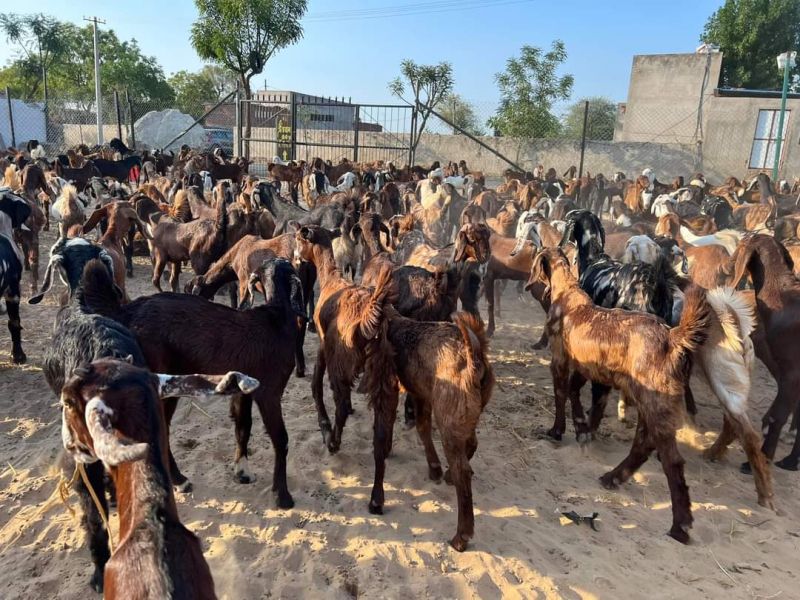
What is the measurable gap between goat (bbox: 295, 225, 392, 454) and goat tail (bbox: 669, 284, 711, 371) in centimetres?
200

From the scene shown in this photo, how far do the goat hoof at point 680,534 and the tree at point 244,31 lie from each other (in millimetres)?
29250

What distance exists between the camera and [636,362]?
3.96 meters

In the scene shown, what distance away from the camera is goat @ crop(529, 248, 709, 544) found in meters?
3.75

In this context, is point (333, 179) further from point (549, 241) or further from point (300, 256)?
point (300, 256)

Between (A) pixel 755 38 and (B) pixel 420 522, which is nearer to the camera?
(B) pixel 420 522

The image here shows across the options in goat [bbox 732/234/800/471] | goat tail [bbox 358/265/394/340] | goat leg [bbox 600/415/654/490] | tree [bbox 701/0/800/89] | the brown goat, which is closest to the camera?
goat tail [bbox 358/265/394/340]

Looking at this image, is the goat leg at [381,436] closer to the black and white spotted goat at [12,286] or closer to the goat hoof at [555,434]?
the goat hoof at [555,434]

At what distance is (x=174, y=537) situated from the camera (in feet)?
5.45

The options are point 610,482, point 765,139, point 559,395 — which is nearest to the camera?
point 610,482

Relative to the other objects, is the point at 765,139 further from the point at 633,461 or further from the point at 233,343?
the point at 233,343

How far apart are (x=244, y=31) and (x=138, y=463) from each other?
106 feet

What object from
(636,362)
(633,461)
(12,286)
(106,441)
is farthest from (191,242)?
(106,441)

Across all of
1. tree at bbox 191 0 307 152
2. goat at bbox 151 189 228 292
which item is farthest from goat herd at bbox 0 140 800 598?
tree at bbox 191 0 307 152

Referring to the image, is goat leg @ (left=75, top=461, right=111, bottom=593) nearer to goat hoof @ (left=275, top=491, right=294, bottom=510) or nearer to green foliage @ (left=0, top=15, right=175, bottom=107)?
goat hoof @ (left=275, top=491, right=294, bottom=510)
